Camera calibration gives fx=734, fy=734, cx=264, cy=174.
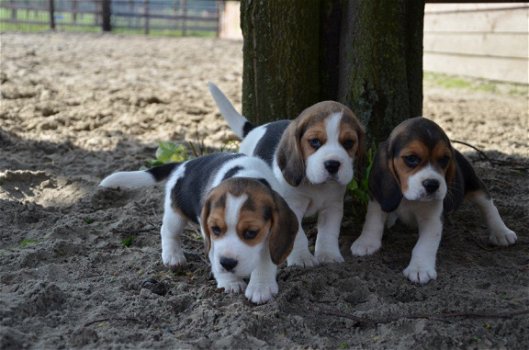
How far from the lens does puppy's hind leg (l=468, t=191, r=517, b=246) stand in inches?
210

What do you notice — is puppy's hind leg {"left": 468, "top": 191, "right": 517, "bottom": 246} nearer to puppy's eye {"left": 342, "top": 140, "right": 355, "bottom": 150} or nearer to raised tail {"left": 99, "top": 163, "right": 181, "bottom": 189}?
puppy's eye {"left": 342, "top": 140, "right": 355, "bottom": 150}

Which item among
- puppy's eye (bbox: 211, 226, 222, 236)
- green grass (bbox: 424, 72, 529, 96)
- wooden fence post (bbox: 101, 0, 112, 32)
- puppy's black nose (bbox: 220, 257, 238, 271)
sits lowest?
puppy's black nose (bbox: 220, 257, 238, 271)

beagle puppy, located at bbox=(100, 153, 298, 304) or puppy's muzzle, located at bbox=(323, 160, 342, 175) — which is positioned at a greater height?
puppy's muzzle, located at bbox=(323, 160, 342, 175)

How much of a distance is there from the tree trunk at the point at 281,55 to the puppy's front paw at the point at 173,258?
1861mm

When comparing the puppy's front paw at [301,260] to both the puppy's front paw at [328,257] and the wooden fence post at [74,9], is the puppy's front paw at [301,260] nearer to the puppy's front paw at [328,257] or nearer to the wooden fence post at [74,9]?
the puppy's front paw at [328,257]

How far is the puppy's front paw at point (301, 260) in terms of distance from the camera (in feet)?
15.9

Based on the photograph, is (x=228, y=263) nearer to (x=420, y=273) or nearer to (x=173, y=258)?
(x=173, y=258)

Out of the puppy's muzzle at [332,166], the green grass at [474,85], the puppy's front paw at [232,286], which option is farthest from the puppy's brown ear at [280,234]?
the green grass at [474,85]

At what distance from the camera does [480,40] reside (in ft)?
46.5

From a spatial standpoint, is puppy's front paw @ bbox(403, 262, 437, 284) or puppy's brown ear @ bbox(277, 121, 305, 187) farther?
puppy's brown ear @ bbox(277, 121, 305, 187)

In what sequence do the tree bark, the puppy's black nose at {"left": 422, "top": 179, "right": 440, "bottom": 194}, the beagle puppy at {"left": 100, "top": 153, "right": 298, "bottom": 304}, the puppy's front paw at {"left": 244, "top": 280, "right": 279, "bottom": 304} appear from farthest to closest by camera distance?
1. the tree bark
2. the puppy's black nose at {"left": 422, "top": 179, "right": 440, "bottom": 194}
3. the puppy's front paw at {"left": 244, "top": 280, "right": 279, "bottom": 304}
4. the beagle puppy at {"left": 100, "top": 153, "right": 298, "bottom": 304}

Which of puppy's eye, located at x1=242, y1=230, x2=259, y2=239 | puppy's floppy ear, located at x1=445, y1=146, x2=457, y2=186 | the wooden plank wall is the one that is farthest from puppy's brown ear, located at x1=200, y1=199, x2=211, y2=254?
the wooden plank wall

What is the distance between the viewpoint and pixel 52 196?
6273 millimetres

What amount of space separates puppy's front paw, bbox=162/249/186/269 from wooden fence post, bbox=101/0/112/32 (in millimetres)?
26625
